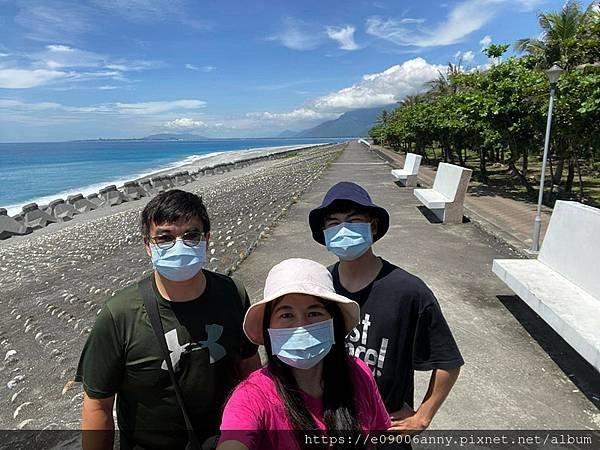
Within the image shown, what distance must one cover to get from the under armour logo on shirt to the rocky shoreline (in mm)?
1801

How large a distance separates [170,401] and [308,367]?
25.4 inches

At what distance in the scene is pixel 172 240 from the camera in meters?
1.87

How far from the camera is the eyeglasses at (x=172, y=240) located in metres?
1.86

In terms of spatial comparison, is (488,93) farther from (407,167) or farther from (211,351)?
(211,351)

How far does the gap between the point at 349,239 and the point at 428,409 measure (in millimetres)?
828

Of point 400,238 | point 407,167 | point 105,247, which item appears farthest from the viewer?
point 407,167

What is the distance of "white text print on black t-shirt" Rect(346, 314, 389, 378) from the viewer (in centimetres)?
182

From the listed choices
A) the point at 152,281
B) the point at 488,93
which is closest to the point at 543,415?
the point at 152,281

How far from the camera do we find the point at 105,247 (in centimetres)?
1001

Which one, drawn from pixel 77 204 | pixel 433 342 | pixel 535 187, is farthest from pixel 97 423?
pixel 77 204

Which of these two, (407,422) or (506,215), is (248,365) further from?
(506,215)

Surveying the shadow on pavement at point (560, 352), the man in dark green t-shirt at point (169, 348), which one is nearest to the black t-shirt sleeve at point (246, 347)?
the man in dark green t-shirt at point (169, 348)

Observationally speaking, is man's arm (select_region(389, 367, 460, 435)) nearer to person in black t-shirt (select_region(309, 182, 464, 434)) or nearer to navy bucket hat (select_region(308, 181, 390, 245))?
person in black t-shirt (select_region(309, 182, 464, 434))

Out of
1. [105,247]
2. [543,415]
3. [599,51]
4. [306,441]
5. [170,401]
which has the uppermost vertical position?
[599,51]
